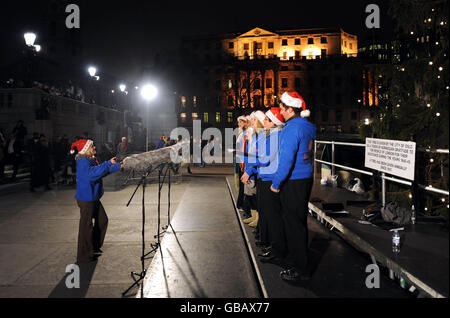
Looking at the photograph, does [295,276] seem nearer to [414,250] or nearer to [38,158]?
[414,250]

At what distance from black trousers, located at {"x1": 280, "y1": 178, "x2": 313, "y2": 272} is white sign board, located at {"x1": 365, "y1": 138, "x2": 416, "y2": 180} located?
194 cm

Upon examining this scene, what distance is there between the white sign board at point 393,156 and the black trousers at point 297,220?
194 centimetres

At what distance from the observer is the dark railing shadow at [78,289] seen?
3.94 m

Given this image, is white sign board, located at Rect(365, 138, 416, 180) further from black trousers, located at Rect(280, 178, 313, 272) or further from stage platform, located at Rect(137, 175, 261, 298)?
stage platform, located at Rect(137, 175, 261, 298)

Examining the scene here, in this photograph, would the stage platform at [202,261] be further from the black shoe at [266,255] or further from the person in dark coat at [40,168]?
the person in dark coat at [40,168]

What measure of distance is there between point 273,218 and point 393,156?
231 centimetres

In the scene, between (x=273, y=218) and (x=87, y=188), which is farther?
(x=87, y=188)

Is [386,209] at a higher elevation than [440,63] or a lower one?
lower

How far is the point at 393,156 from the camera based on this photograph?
17.4 ft

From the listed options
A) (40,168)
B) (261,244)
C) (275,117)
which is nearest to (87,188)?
(261,244)
